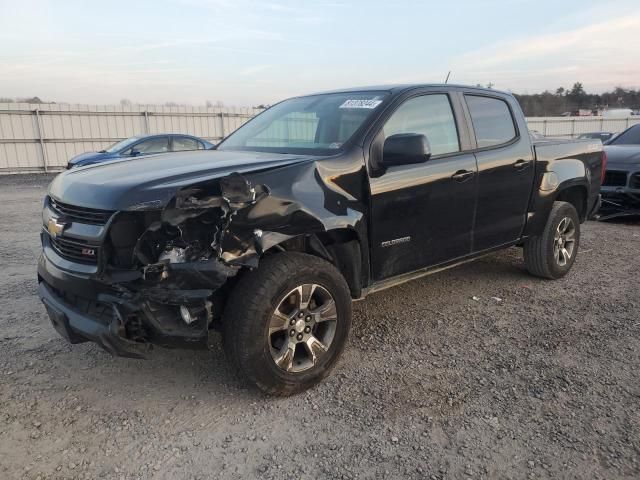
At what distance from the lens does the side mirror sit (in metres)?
3.29

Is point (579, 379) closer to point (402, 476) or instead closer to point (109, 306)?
point (402, 476)

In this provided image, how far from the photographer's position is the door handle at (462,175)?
13.0ft

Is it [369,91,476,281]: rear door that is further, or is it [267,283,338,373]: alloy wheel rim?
[369,91,476,281]: rear door

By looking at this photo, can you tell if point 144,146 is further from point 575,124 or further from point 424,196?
point 575,124

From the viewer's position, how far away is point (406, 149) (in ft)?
10.8

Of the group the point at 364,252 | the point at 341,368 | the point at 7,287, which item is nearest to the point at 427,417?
the point at 341,368

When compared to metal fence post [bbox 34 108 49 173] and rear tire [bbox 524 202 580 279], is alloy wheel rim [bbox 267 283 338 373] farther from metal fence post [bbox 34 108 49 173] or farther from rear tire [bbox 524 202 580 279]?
metal fence post [bbox 34 108 49 173]

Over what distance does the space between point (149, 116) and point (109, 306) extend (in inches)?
783

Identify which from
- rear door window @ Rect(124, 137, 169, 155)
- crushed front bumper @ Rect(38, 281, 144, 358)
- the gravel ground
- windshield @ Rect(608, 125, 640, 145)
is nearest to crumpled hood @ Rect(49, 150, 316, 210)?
crushed front bumper @ Rect(38, 281, 144, 358)

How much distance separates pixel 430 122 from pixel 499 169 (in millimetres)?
841

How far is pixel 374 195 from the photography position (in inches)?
135

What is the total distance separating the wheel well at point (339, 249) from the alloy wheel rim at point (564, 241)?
8.77ft

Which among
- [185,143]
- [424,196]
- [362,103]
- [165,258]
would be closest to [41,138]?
[185,143]

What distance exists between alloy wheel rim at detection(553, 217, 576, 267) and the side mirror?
2504mm
